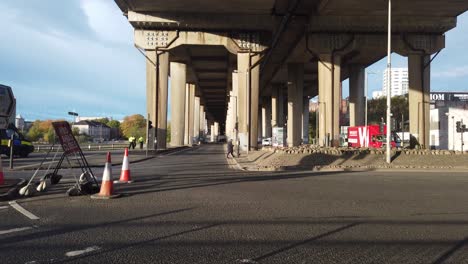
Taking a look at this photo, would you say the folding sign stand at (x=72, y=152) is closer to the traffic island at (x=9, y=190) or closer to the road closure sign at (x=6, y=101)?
the traffic island at (x=9, y=190)

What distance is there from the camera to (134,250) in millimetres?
6148

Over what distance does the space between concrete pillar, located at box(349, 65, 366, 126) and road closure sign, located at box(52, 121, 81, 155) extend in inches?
2229

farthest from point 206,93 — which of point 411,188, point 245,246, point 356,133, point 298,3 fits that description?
point 245,246

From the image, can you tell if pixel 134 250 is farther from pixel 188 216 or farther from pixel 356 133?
pixel 356 133

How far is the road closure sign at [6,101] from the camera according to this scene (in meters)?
13.1

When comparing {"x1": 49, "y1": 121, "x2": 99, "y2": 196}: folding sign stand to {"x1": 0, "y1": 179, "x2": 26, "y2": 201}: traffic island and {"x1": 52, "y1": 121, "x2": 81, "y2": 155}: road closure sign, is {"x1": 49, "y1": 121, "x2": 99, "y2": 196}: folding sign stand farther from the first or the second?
{"x1": 0, "y1": 179, "x2": 26, "y2": 201}: traffic island

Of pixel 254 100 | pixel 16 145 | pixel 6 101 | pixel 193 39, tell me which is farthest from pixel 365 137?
pixel 6 101

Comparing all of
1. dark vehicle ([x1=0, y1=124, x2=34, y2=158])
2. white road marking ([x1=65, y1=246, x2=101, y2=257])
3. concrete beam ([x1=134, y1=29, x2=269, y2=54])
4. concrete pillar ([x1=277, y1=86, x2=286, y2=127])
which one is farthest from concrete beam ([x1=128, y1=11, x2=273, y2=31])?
concrete pillar ([x1=277, y1=86, x2=286, y2=127])

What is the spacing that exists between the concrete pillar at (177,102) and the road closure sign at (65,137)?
173ft

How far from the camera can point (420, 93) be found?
46844 millimetres

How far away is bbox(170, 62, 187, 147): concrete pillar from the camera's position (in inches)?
2554

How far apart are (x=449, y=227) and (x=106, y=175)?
Answer: 24.0 ft

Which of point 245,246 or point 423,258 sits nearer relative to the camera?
point 423,258

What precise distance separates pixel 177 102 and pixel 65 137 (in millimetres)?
54025
